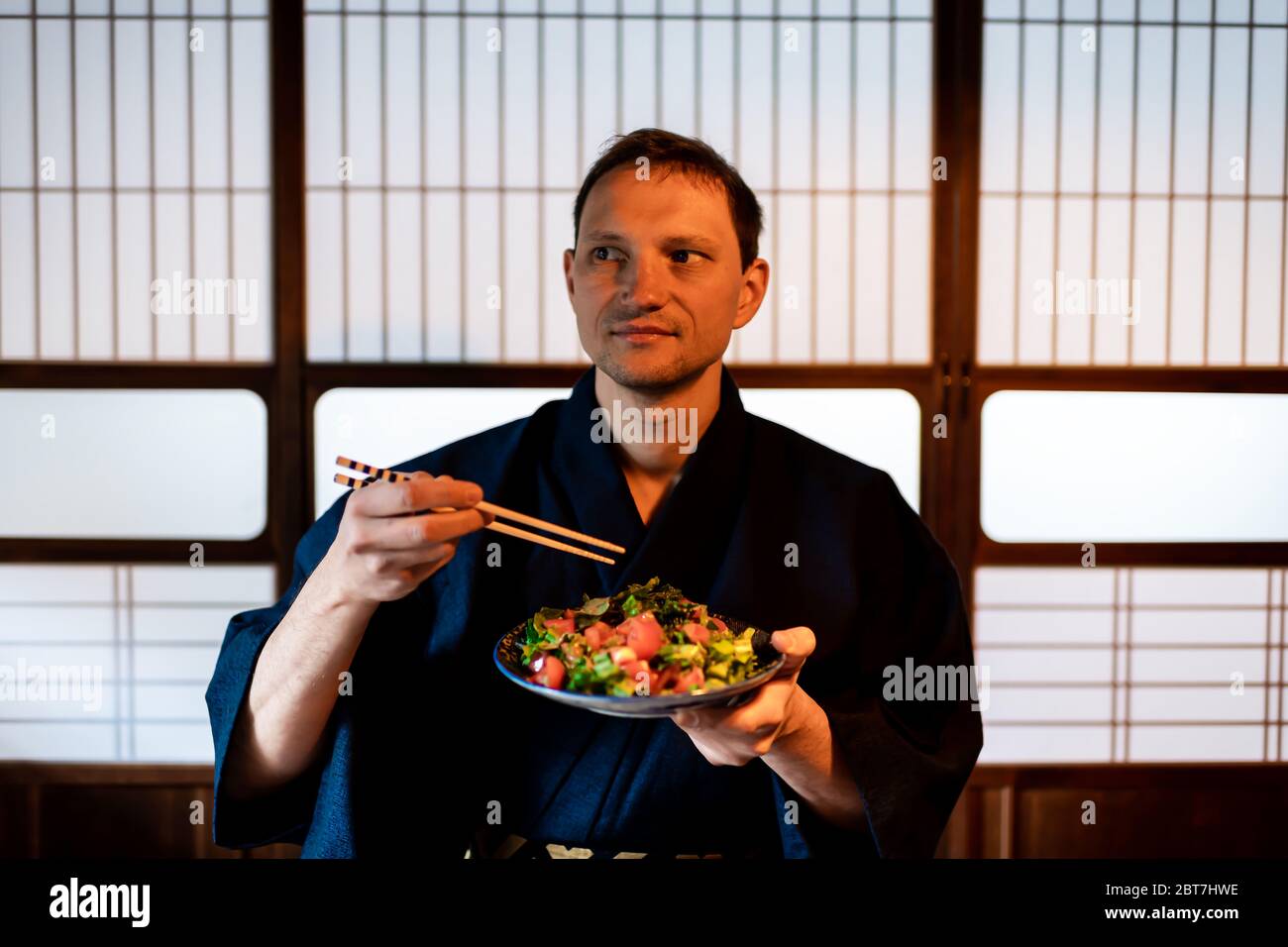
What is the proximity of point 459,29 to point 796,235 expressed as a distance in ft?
5.38

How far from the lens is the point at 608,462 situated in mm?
2107

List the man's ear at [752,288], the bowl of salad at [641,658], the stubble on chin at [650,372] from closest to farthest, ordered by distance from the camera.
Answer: the bowl of salad at [641,658], the stubble on chin at [650,372], the man's ear at [752,288]

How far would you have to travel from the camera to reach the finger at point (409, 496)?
4.94 feet

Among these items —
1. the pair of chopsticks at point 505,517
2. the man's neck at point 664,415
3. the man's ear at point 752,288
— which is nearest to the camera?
the pair of chopsticks at point 505,517

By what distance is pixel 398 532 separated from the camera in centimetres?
151

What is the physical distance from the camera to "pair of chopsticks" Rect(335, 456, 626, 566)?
5.45 feet

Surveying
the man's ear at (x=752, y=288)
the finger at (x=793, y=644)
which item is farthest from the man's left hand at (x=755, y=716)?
the man's ear at (x=752, y=288)

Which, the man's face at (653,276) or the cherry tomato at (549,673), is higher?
the man's face at (653,276)

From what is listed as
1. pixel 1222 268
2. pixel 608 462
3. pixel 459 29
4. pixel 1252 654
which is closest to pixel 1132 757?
pixel 1252 654

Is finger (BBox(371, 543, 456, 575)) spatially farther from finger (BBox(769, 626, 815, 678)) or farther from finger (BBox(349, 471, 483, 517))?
Answer: finger (BBox(769, 626, 815, 678))

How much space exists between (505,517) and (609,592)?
0.35 meters

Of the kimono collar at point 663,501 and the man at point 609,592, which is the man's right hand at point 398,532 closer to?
the man at point 609,592

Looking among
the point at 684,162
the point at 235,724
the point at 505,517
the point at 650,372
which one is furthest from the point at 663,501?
the point at 235,724

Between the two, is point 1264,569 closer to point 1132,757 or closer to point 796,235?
point 1132,757
